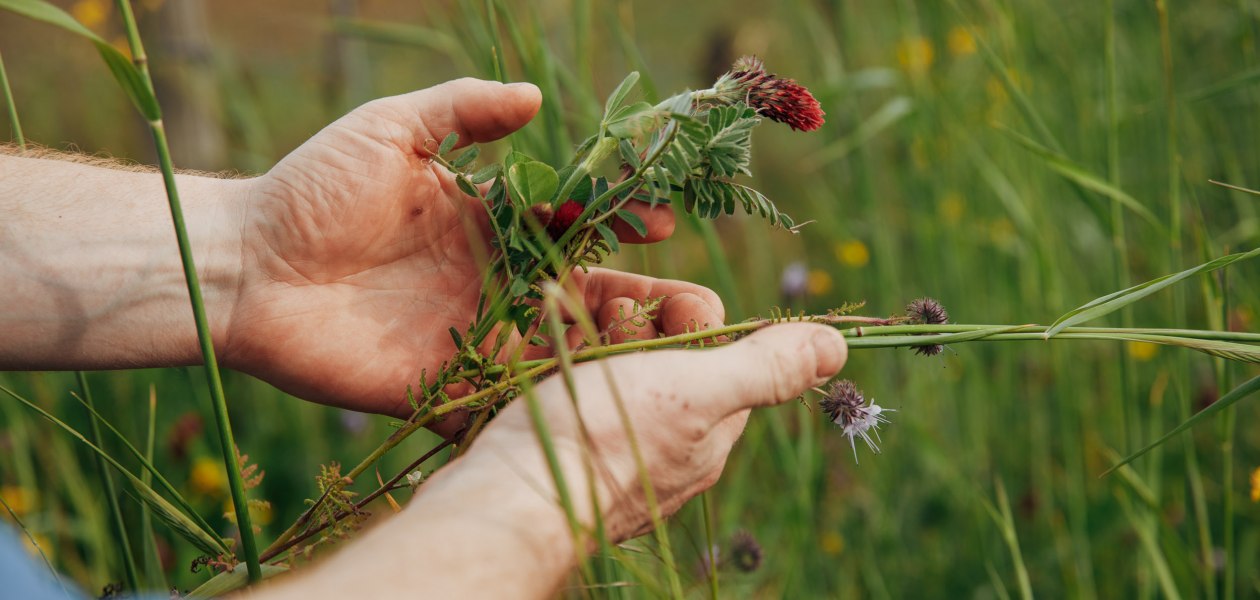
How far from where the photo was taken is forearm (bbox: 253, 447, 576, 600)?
0.55 metres

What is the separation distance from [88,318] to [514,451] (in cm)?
57

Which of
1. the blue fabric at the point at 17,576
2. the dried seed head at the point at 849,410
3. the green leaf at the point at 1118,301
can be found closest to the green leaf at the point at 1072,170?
the green leaf at the point at 1118,301

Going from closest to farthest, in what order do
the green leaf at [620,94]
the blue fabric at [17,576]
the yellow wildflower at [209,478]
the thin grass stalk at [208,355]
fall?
1. the blue fabric at [17,576]
2. the thin grass stalk at [208,355]
3. the green leaf at [620,94]
4. the yellow wildflower at [209,478]

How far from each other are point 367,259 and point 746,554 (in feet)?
2.30

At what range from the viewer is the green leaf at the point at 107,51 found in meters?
0.50

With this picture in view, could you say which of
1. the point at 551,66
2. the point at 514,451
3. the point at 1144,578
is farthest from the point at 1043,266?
the point at 514,451

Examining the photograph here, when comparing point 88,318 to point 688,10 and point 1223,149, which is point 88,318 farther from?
point 688,10

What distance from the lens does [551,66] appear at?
1.16 metres

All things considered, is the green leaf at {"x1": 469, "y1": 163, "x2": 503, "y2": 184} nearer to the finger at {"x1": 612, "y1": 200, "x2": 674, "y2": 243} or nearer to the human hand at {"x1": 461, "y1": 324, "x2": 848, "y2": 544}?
the finger at {"x1": 612, "y1": 200, "x2": 674, "y2": 243}

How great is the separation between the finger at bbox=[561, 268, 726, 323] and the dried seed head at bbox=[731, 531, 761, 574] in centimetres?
46

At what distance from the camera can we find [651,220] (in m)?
0.89

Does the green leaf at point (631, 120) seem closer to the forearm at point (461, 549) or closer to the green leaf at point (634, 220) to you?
the green leaf at point (634, 220)

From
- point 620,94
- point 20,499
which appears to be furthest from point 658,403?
point 20,499

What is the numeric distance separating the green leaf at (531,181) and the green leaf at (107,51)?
0.95 ft
